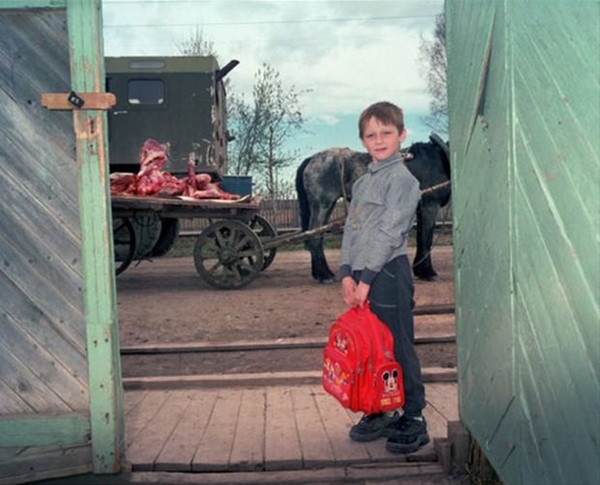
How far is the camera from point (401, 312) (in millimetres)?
2961

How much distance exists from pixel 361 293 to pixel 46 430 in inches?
60.1

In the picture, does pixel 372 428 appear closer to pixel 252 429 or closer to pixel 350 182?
pixel 252 429

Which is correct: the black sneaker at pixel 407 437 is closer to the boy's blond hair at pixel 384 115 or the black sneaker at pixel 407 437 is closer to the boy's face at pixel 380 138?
the boy's face at pixel 380 138

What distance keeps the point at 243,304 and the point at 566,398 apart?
6121 mm

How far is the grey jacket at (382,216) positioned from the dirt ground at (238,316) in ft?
6.29

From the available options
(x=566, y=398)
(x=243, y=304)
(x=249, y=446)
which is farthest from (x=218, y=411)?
(x=243, y=304)

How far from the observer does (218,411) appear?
3.64m

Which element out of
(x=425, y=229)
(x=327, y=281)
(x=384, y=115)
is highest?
(x=384, y=115)

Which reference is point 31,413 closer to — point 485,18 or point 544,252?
point 544,252

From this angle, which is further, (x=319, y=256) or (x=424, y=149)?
(x=424, y=149)

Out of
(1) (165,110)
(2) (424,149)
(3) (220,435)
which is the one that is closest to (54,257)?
(3) (220,435)

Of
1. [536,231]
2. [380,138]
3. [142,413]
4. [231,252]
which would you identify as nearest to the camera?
[536,231]

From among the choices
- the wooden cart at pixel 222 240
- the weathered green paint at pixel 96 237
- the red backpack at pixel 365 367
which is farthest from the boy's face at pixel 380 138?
the wooden cart at pixel 222 240

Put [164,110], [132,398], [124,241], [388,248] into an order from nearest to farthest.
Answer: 1. [388,248]
2. [132,398]
3. [124,241]
4. [164,110]
